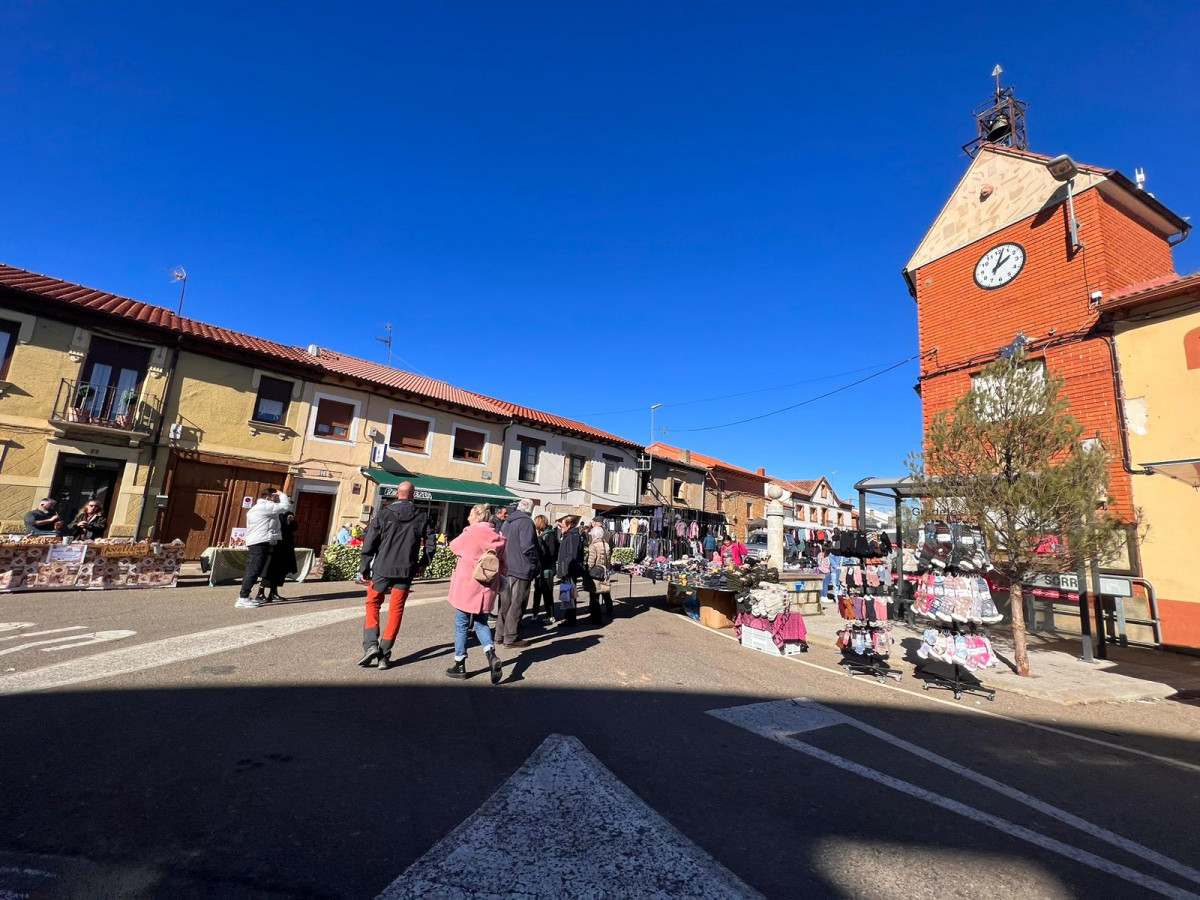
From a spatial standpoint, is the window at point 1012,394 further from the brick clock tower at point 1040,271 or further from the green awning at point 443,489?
the green awning at point 443,489

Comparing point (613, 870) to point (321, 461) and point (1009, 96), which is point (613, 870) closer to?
point (321, 461)

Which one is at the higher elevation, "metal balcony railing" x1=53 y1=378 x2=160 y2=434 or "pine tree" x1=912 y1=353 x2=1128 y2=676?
"metal balcony railing" x1=53 y1=378 x2=160 y2=434

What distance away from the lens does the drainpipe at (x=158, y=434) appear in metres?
13.5

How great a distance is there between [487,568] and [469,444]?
16.1 meters

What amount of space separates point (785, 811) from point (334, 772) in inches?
101

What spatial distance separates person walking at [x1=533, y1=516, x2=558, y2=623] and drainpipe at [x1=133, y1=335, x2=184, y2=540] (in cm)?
1143

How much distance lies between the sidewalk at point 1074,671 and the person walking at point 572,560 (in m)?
3.75

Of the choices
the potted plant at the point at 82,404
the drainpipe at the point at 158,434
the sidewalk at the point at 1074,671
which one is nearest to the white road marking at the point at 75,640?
the sidewalk at the point at 1074,671

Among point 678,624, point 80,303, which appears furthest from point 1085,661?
point 80,303

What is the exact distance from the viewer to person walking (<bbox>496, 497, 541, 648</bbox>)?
21.5ft

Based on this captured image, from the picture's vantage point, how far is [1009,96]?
564 inches

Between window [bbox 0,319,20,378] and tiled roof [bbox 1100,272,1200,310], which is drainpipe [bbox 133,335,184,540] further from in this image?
tiled roof [bbox 1100,272,1200,310]

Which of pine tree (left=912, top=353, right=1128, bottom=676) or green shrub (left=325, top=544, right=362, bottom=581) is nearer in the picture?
pine tree (left=912, top=353, right=1128, bottom=676)

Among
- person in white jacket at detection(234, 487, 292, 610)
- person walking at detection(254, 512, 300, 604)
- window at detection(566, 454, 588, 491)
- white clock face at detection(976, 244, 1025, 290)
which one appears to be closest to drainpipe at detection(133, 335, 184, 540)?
person walking at detection(254, 512, 300, 604)
